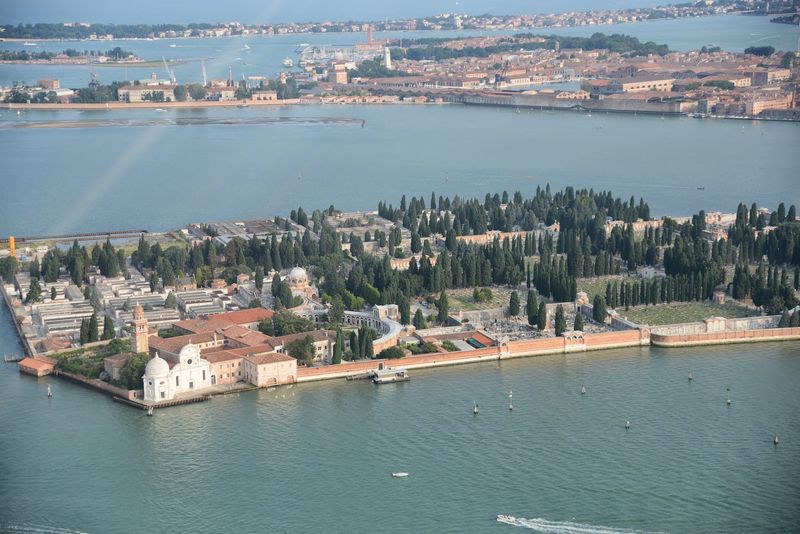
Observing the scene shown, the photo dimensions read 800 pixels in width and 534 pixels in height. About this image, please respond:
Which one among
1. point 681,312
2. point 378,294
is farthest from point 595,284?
point 378,294

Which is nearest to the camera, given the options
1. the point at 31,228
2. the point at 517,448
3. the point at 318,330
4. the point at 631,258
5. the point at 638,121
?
the point at 517,448

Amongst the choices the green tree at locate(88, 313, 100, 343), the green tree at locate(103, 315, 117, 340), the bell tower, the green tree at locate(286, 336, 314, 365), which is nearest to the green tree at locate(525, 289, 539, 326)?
the green tree at locate(286, 336, 314, 365)

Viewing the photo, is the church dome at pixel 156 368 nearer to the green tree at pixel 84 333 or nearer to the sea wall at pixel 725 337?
the green tree at pixel 84 333

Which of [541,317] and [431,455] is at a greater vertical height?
[541,317]

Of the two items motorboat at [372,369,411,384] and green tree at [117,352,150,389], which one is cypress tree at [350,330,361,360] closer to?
motorboat at [372,369,411,384]

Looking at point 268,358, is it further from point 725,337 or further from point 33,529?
point 725,337

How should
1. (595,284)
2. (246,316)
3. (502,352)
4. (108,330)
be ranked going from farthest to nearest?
1. (595,284)
2. (246,316)
3. (108,330)
4. (502,352)

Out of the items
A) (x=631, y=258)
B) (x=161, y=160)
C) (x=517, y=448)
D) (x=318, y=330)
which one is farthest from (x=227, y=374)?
(x=161, y=160)

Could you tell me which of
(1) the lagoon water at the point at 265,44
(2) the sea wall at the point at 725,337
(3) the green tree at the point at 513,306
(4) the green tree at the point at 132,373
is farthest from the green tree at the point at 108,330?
(1) the lagoon water at the point at 265,44

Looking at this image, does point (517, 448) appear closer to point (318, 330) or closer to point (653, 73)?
point (318, 330)
